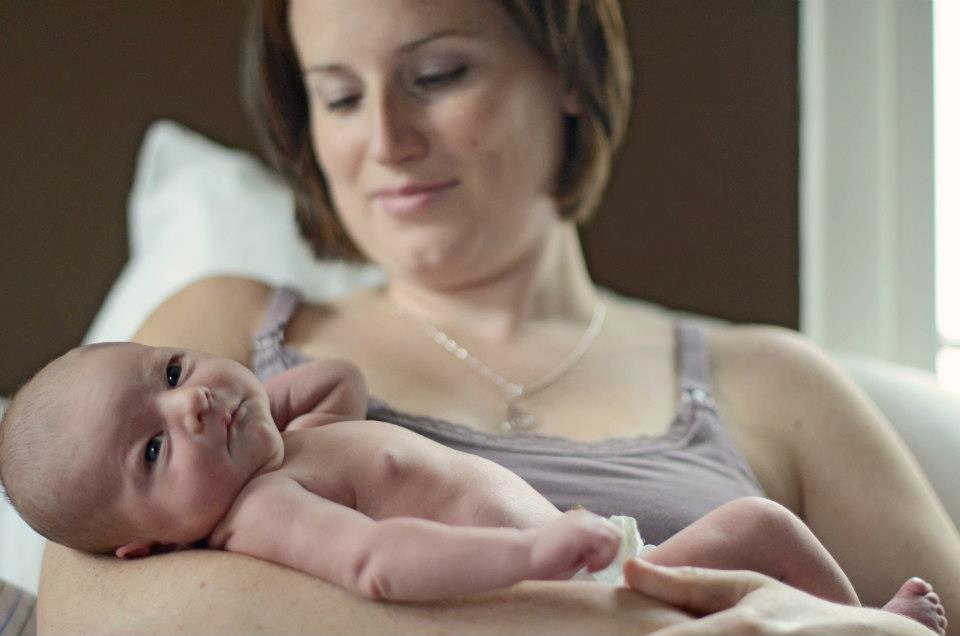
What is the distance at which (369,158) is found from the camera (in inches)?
51.1

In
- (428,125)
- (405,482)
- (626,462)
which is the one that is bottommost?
(626,462)

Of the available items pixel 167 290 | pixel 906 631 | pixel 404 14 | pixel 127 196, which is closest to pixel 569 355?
pixel 404 14

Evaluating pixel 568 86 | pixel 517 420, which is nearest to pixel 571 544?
pixel 517 420

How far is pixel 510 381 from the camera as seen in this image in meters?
1.28

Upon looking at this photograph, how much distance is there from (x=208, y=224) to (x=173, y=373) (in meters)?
1.07

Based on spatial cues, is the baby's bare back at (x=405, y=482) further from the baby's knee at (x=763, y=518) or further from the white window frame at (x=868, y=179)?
the white window frame at (x=868, y=179)

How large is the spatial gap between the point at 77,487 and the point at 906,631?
0.68 meters

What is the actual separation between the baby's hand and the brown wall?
138 cm

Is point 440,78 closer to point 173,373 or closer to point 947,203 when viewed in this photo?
point 173,373

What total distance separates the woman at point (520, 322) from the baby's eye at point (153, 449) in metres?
0.19

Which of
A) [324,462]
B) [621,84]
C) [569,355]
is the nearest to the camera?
[324,462]

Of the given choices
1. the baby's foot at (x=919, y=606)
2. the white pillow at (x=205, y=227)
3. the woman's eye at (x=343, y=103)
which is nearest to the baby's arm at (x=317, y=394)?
the woman's eye at (x=343, y=103)

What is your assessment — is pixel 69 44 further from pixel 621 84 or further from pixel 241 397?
pixel 241 397

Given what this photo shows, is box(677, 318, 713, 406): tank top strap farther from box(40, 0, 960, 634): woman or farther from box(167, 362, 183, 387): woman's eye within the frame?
box(167, 362, 183, 387): woman's eye
